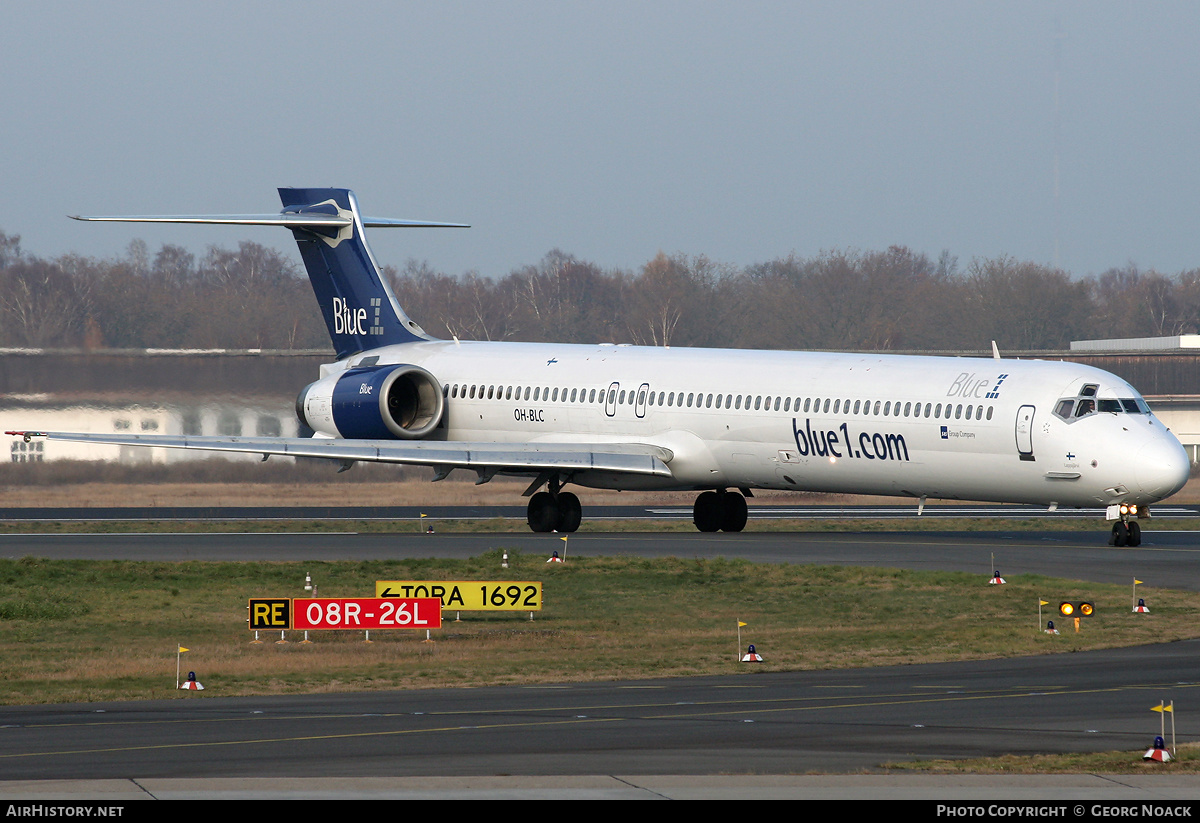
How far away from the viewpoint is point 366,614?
2119 cm

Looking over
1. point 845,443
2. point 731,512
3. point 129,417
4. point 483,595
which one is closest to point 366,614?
point 483,595

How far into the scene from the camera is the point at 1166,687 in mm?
16234

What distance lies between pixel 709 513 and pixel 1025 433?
9.34 meters

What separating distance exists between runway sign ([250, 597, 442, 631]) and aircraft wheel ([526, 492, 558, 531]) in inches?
607

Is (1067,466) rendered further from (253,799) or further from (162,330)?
(162,330)

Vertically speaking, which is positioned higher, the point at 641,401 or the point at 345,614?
the point at 641,401

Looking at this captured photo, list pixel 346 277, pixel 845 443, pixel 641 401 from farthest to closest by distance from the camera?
1. pixel 346 277
2. pixel 641 401
3. pixel 845 443

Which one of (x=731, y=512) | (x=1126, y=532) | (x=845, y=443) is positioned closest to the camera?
(x=1126, y=532)

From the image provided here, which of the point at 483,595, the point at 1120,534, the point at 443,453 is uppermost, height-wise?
the point at 443,453

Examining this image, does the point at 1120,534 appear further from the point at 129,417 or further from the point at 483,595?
the point at 129,417

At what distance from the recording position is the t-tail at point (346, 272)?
42312mm

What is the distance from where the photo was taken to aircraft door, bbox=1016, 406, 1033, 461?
3045 cm

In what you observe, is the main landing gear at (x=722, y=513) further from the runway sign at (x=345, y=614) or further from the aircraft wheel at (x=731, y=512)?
the runway sign at (x=345, y=614)
